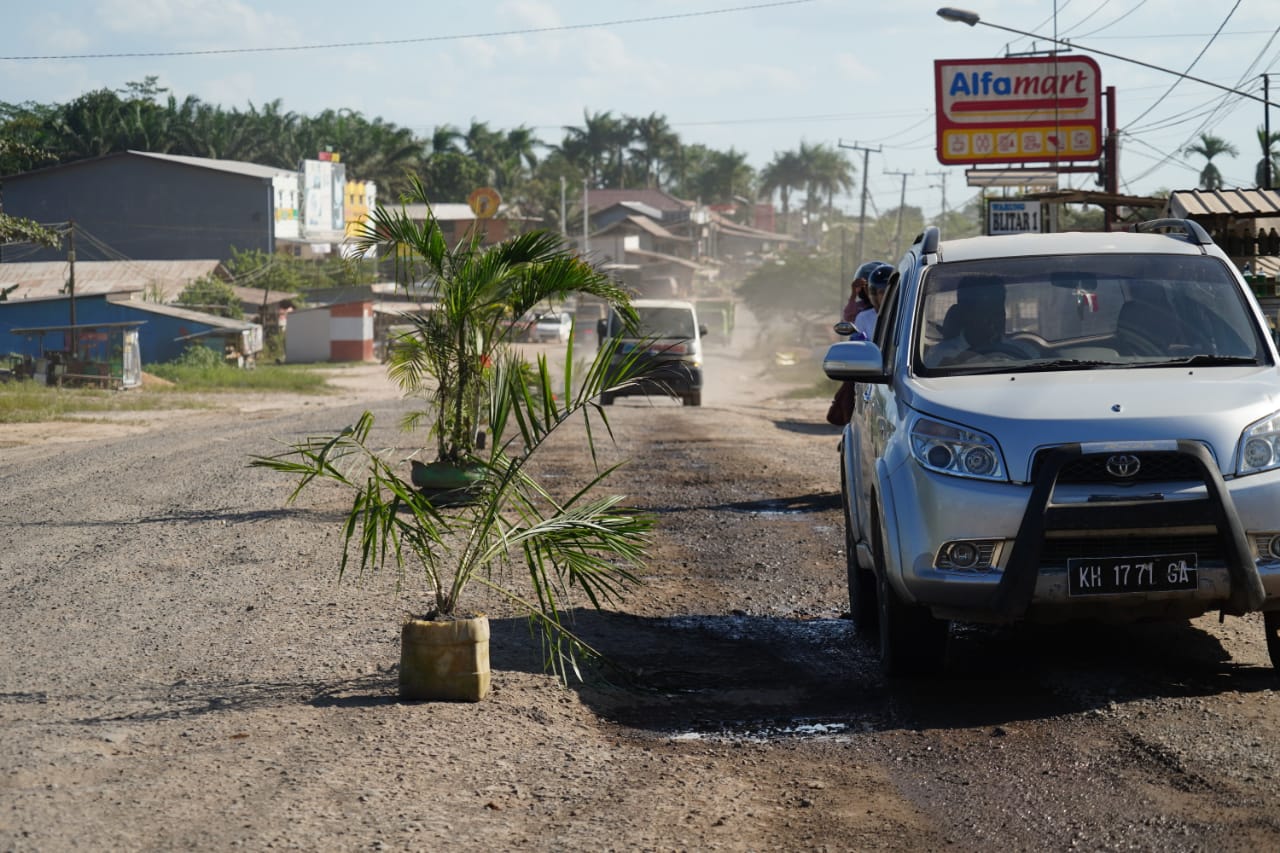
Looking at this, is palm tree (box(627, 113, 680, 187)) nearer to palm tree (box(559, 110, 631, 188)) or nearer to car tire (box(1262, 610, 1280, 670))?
palm tree (box(559, 110, 631, 188))

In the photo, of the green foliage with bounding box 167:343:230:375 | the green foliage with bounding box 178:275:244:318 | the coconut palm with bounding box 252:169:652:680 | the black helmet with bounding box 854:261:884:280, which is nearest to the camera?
the coconut palm with bounding box 252:169:652:680

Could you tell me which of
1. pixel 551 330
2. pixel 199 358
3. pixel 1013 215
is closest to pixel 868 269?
pixel 1013 215

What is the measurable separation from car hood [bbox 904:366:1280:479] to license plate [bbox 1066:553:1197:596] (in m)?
0.40

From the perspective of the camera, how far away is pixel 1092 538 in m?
5.57

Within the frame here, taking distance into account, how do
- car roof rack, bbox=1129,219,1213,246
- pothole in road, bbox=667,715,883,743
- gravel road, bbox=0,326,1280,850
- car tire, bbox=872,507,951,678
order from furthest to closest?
car roof rack, bbox=1129,219,1213,246
car tire, bbox=872,507,951,678
pothole in road, bbox=667,715,883,743
gravel road, bbox=0,326,1280,850

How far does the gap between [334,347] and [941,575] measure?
5453 cm

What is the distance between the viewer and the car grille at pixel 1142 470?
5.53 m

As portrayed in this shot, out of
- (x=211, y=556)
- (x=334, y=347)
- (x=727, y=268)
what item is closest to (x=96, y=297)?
(x=334, y=347)

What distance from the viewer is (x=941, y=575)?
574 cm

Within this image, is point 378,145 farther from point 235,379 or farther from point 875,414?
point 875,414

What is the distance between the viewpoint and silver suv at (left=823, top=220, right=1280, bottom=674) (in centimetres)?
553

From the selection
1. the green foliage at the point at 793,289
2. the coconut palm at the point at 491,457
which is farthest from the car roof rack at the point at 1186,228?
the green foliage at the point at 793,289

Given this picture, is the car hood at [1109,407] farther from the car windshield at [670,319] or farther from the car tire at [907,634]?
the car windshield at [670,319]

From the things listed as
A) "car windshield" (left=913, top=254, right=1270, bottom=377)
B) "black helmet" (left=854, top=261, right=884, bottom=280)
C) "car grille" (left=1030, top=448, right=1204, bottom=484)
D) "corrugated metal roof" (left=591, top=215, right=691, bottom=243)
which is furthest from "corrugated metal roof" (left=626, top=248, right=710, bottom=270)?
"car grille" (left=1030, top=448, right=1204, bottom=484)
